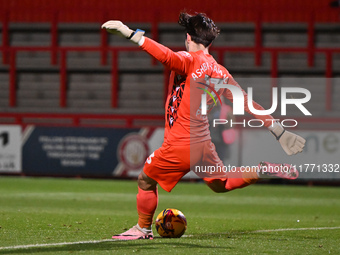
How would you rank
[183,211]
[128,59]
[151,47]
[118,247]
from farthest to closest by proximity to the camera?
[128,59] → [183,211] → [118,247] → [151,47]

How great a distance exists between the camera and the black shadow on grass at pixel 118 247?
538 cm

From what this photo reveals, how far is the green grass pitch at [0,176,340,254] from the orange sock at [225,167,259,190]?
52 centimetres

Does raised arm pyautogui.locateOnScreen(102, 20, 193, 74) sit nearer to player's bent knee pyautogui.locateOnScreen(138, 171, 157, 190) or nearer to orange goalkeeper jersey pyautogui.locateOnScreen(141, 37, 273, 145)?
orange goalkeeper jersey pyautogui.locateOnScreen(141, 37, 273, 145)

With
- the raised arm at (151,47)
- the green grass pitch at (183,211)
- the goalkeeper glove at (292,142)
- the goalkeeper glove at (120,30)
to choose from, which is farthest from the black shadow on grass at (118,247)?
the goalkeeper glove at (120,30)

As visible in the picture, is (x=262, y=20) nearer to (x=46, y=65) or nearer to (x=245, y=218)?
(x=46, y=65)

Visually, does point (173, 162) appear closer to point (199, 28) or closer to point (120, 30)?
point (199, 28)

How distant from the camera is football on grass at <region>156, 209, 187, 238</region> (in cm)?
638

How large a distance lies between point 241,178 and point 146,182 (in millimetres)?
861

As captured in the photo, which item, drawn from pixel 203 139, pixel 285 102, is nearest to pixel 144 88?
pixel 285 102

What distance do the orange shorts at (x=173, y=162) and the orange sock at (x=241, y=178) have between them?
285mm

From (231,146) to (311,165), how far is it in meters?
1.70

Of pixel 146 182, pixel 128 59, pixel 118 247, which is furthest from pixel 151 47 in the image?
pixel 128 59

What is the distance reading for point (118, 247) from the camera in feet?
18.5

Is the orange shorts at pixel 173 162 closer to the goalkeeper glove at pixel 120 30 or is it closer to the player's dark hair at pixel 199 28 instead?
the player's dark hair at pixel 199 28
